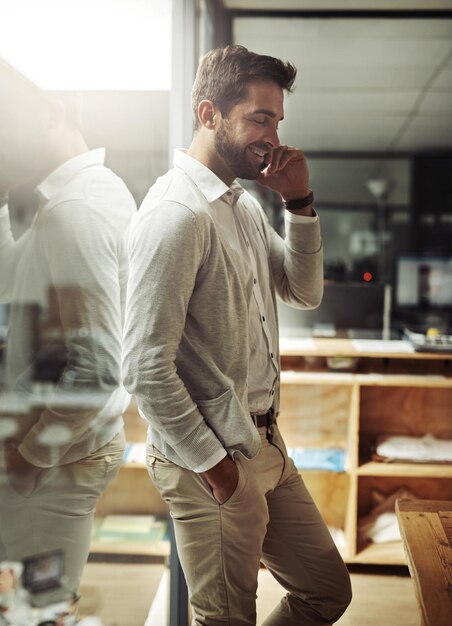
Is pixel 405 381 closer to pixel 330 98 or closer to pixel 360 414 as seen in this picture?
pixel 360 414

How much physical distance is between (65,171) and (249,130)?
467 millimetres

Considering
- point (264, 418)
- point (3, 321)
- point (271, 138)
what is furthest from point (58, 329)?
point (271, 138)

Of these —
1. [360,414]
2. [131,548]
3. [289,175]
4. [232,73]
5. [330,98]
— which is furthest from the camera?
[330,98]

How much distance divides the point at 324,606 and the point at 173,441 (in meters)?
0.68

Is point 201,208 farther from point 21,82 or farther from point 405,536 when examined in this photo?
point 405,536

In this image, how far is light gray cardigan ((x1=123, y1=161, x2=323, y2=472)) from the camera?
1.26 m

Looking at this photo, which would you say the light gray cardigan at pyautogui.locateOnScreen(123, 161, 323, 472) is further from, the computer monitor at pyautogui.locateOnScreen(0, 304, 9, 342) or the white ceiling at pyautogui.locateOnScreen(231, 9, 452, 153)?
the white ceiling at pyautogui.locateOnScreen(231, 9, 452, 153)

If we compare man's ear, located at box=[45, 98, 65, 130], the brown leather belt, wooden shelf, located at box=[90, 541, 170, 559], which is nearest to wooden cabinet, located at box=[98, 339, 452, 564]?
wooden shelf, located at box=[90, 541, 170, 559]

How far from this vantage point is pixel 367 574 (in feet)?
8.72

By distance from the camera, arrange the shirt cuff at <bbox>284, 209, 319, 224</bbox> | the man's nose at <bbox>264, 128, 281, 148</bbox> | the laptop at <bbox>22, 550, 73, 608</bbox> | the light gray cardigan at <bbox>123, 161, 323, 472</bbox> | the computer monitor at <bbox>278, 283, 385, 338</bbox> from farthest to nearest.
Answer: the computer monitor at <bbox>278, 283, 385, 338</bbox>
the shirt cuff at <bbox>284, 209, 319, 224</bbox>
the man's nose at <bbox>264, 128, 281, 148</bbox>
the light gray cardigan at <bbox>123, 161, 323, 472</bbox>
the laptop at <bbox>22, 550, 73, 608</bbox>

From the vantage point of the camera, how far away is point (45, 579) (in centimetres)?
118

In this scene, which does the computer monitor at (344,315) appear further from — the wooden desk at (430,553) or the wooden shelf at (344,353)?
the wooden desk at (430,553)

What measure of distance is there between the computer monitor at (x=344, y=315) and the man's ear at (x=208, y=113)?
5.67 feet

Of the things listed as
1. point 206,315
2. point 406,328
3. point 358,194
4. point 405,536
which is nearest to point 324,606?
point 405,536
